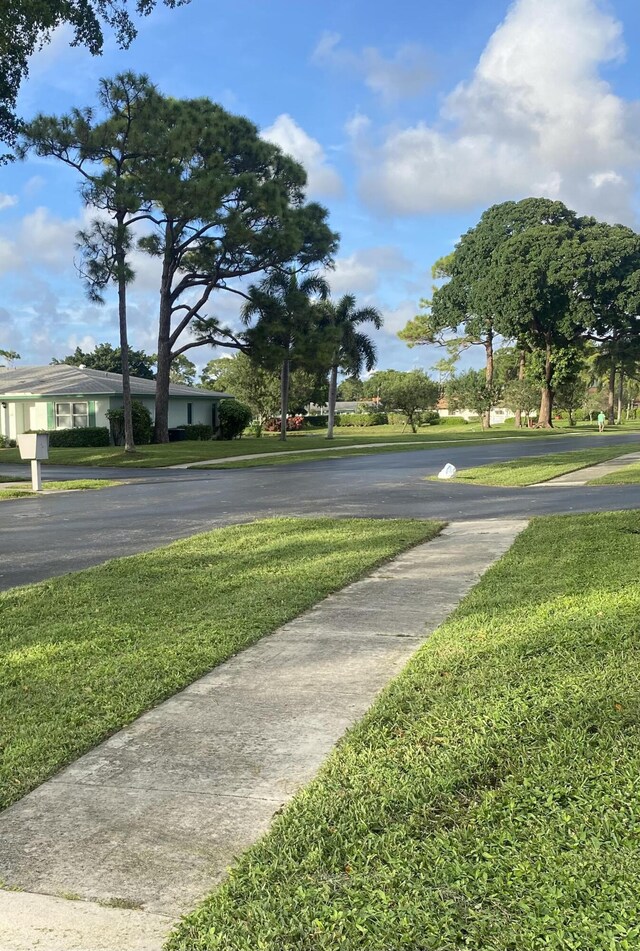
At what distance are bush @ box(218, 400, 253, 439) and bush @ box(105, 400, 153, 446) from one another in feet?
20.7

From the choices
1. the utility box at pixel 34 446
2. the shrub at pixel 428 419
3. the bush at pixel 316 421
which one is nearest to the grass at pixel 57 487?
the utility box at pixel 34 446

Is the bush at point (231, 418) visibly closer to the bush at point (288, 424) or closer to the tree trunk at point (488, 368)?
the bush at point (288, 424)

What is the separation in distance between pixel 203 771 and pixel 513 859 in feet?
4.81

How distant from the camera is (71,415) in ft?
139

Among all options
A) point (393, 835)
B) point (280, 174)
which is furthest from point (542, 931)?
point (280, 174)

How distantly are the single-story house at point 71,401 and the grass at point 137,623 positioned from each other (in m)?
33.6

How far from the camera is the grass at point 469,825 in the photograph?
236cm

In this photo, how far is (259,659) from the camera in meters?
5.20

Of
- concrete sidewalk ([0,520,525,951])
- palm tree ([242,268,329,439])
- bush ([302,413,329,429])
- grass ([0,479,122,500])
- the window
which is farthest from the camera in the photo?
bush ([302,413,329,429])

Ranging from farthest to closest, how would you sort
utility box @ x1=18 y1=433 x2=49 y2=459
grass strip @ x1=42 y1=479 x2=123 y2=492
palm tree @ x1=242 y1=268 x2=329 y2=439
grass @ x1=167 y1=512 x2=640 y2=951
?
1. palm tree @ x1=242 y1=268 x2=329 y2=439
2. grass strip @ x1=42 y1=479 x2=123 y2=492
3. utility box @ x1=18 y1=433 x2=49 y2=459
4. grass @ x1=167 y1=512 x2=640 y2=951

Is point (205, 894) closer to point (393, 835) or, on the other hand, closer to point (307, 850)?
point (307, 850)

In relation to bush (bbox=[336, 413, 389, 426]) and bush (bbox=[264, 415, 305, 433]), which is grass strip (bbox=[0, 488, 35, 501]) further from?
bush (bbox=[336, 413, 389, 426])

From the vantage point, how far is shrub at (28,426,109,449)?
131ft

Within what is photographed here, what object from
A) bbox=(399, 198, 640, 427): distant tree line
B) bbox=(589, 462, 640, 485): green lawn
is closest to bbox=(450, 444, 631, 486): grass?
bbox=(589, 462, 640, 485): green lawn
